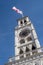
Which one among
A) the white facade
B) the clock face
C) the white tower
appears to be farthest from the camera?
the clock face

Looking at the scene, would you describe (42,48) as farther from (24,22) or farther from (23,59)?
(24,22)

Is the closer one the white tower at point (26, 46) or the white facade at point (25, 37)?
the white tower at point (26, 46)

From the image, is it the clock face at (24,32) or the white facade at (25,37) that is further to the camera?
the clock face at (24,32)

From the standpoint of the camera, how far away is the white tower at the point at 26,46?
5328 cm

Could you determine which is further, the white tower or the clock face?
the clock face

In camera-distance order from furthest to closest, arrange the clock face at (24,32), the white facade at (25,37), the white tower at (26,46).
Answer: the clock face at (24,32) → the white facade at (25,37) → the white tower at (26,46)

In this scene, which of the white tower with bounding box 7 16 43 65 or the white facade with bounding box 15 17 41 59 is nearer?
the white tower with bounding box 7 16 43 65

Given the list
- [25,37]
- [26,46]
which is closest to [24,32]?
[25,37]

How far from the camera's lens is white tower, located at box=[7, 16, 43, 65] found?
175 ft

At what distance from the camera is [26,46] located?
58.9 metres

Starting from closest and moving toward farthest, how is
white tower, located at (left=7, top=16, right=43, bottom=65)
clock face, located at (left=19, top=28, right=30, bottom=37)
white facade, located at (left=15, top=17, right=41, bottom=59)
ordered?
white tower, located at (left=7, top=16, right=43, bottom=65) < white facade, located at (left=15, top=17, right=41, bottom=59) < clock face, located at (left=19, top=28, right=30, bottom=37)

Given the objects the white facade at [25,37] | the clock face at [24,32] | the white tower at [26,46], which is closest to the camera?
the white tower at [26,46]

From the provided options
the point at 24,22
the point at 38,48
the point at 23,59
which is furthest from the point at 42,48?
the point at 24,22

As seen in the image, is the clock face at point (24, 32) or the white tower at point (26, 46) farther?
the clock face at point (24, 32)
